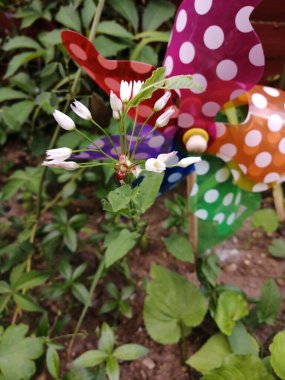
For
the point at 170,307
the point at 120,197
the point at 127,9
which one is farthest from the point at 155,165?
the point at 127,9

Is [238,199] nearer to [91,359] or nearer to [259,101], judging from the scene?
[259,101]

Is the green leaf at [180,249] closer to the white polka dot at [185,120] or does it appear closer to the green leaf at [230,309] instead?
the green leaf at [230,309]

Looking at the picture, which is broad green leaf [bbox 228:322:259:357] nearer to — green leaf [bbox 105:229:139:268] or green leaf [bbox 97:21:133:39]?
green leaf [bbox 105:229:139:268]

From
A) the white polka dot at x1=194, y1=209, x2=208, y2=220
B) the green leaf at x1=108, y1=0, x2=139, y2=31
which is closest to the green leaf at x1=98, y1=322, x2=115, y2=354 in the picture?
the white polka dot at x1=194, y1=209, x2=208, y2=220

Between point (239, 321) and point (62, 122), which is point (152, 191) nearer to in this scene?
point (62, 122)

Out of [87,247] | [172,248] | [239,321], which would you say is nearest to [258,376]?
[239,321]

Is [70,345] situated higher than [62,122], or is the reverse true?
[62,122]

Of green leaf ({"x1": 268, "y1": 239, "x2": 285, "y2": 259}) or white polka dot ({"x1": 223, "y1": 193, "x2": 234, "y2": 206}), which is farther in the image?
green leaf ({"x1": 268, "y1": 239, "x2": 285, "y2": 259})
